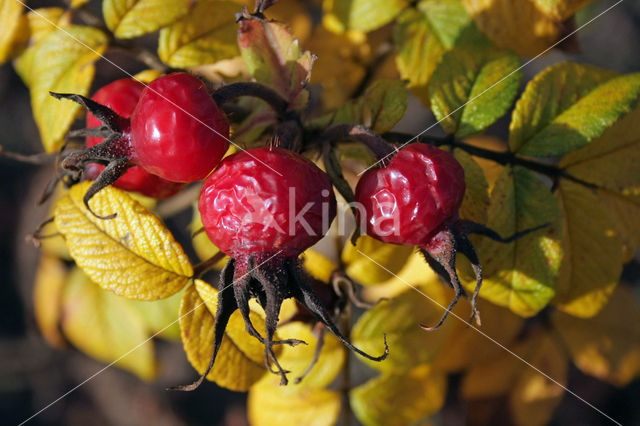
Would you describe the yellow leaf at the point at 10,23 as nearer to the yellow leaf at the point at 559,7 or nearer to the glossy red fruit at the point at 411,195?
the glossy red fruit at the point at 411,195

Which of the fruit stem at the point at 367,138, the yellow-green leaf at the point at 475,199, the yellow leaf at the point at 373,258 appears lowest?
the yellow leaf at the point at 373,258

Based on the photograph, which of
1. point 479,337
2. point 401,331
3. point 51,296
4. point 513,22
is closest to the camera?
point 513,22

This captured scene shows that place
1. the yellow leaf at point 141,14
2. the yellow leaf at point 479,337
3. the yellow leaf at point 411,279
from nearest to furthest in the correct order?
the yellow leaf at point 141,14 → the yellow leaf at point 411,279 → the yellow leaf at point 479,337

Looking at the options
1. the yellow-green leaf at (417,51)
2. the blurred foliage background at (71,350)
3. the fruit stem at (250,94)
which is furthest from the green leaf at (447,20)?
the blurred foliage background at (71,350)

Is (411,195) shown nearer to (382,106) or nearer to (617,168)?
(382,106)

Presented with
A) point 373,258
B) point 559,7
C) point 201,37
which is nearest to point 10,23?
point 201,37

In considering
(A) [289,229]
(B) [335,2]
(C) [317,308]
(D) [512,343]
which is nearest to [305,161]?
(A) [289,229]
